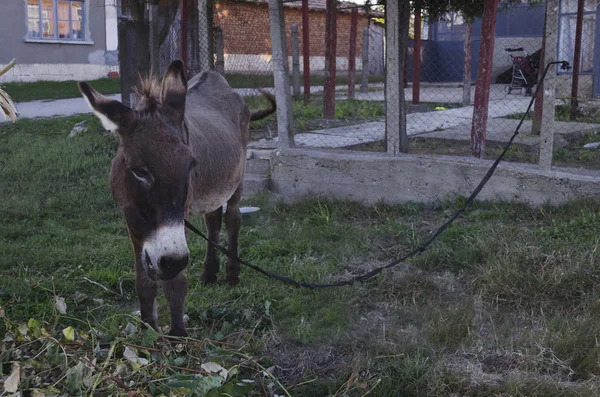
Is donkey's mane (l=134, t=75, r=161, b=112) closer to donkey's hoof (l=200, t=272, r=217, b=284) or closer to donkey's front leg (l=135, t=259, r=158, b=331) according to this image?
donkey's front leg (l=135, t=259, r=158, b=331)

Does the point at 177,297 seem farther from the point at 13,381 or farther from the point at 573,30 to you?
the point at 573,30

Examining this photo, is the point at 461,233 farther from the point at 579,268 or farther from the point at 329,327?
the point at 329,327

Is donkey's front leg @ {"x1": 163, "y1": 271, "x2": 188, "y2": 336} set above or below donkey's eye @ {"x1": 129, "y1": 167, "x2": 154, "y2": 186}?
below

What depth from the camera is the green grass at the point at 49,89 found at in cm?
1869

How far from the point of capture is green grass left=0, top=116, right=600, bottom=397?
11.9ft

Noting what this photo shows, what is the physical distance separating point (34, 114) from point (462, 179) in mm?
10888

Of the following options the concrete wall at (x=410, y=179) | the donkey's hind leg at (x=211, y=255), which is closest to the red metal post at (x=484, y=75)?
the concrete wall at (x=410, y=179)

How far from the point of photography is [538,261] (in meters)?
5.17

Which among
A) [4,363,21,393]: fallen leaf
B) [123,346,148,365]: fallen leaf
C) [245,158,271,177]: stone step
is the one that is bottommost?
[123,346,148,365]: fallen leaf

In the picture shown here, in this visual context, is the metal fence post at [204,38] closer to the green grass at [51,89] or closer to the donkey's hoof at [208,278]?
the donkey's hoof at [208,278]

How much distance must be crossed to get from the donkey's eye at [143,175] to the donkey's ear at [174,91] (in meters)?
0.43

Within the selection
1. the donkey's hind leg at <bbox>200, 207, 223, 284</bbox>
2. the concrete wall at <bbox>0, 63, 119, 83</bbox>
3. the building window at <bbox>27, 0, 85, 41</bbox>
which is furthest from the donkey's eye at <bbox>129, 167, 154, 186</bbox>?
the building window at <bbox>27, 0, 85, 41</bbox>

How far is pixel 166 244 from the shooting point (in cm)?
355

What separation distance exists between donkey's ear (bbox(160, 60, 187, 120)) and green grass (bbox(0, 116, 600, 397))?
125 cm
